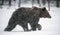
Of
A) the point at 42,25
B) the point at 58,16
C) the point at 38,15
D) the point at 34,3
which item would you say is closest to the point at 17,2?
the point at 34,3

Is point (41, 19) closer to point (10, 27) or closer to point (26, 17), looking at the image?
point (26, 17)

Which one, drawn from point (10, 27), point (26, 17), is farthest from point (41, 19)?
point (10, 27)

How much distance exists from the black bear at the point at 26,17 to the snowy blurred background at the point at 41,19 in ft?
0.16

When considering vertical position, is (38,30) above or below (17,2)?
below

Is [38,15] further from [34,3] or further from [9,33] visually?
[9,33]

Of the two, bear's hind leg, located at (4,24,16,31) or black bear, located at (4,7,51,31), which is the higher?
black bear, located at (4,7,51,31)

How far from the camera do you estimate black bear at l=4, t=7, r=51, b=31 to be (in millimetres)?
1539

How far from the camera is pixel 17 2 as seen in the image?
5.20 feet

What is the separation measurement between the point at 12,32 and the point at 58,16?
729mm

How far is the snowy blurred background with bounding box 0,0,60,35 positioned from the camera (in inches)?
60.6

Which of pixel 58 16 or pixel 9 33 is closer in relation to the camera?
pixel 9 33

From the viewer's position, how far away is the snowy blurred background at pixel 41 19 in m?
1.54

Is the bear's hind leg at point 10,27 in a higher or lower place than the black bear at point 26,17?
lower

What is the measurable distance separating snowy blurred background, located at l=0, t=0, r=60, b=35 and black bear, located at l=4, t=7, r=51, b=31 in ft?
0.16
